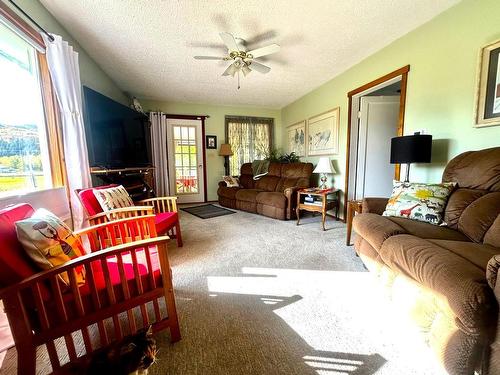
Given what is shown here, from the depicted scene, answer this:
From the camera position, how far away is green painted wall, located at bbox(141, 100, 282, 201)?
4.76 meters

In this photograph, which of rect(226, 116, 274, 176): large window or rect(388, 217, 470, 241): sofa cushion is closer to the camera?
rect(388, 217, 470, 241): sofa cushion

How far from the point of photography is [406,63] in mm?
2289

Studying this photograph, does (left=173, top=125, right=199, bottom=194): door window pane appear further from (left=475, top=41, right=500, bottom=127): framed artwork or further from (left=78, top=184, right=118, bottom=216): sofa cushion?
(left=475, top=41, right=500, bottom=127): framed artwork

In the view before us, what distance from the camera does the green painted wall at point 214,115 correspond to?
476 cm

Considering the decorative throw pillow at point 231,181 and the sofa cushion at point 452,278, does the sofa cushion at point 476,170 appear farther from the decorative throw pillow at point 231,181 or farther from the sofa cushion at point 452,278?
the decorative throw pillow at point 231,181

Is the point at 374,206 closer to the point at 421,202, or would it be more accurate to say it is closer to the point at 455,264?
the point at 421,202

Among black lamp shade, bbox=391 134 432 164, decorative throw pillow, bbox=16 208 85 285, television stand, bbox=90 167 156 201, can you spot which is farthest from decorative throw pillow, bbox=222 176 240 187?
decorative throw pillow, bbox=16 208 85 285

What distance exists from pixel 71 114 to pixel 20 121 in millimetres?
368

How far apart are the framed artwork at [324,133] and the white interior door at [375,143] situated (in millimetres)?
401

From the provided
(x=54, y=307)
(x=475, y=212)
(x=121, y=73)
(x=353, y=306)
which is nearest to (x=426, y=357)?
(x=353, y=306)

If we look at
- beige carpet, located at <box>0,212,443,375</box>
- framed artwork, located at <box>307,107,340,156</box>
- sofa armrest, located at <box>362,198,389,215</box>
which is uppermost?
framed artwork, located at <box>307,107,340,156</box>

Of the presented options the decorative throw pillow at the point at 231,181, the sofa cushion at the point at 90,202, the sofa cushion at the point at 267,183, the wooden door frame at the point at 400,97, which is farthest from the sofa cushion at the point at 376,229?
the decorative throw pillow at the point at 231,181

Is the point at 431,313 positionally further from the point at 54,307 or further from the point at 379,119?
the point at 379,119

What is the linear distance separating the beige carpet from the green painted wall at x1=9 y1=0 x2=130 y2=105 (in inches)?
94.0
